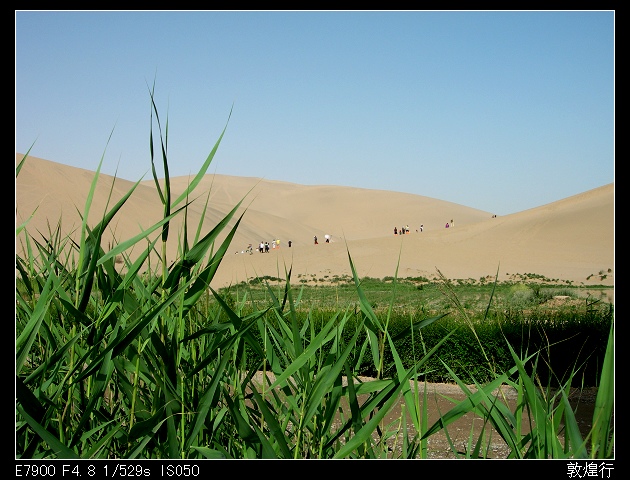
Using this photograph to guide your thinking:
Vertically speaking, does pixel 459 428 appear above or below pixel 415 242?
below

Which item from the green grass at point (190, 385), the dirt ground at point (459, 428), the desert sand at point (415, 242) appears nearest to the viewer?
the green grass at point (190, 385)

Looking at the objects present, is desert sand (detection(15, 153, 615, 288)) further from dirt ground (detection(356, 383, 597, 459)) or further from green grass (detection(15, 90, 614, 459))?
green grass (detection(15, 90, 614, 459))

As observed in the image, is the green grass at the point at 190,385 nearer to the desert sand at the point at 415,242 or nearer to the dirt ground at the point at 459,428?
the dirt ground at the point at 459,428

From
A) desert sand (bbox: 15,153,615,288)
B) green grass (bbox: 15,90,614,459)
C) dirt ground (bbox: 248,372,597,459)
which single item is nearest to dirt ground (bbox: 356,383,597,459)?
dirt ground (bbox: 248,372,597,459)

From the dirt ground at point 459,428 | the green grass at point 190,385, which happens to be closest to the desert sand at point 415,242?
the dirt ground at point 459,428

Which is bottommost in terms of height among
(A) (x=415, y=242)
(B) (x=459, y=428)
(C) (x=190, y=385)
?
(B) (x=459, y=428)

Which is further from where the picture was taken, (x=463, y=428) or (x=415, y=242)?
(x=415, y=242)

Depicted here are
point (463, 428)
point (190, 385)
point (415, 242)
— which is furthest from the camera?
point (415, 242)

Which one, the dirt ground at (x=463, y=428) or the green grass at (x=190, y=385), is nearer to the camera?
the green grass at (x=190, y=385)

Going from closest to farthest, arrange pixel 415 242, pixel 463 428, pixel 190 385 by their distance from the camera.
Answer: pixel 190 385 < pixel 463 428 < pixel 415 242

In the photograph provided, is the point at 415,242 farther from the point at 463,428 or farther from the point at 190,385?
the point at 190,385

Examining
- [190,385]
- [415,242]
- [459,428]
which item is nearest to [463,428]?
[459,428]
